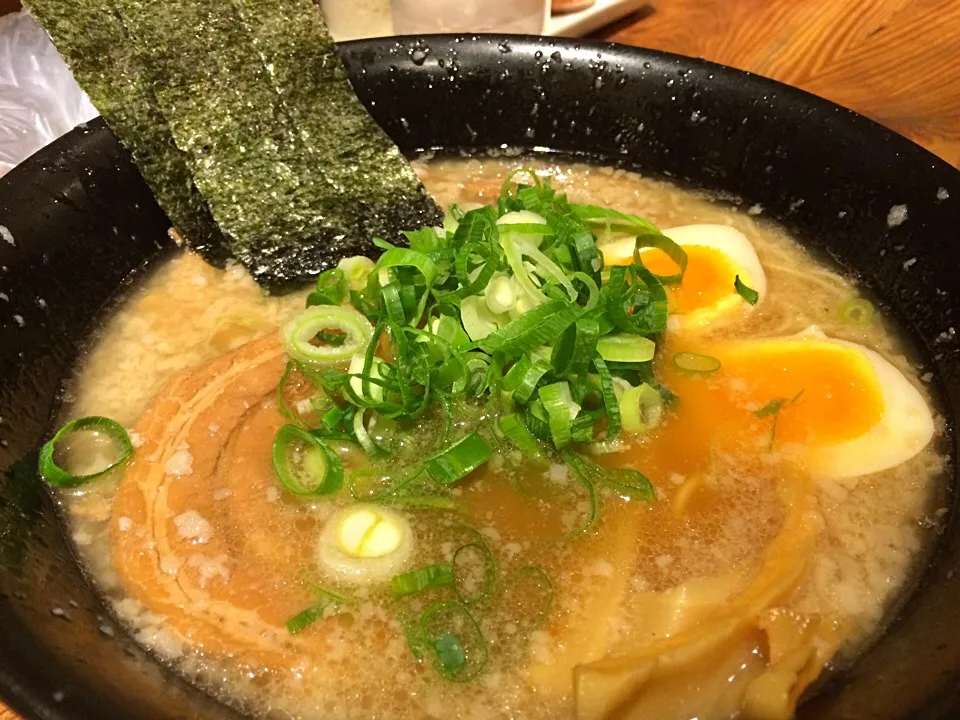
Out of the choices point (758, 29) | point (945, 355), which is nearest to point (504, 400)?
point (945, 355)

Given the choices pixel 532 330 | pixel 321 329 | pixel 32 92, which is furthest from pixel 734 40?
pixel 32 92

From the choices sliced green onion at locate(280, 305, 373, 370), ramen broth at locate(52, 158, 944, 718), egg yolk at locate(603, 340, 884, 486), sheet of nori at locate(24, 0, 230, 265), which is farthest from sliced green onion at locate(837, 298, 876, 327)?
sheet of nori at locate(24, 0, 230, 265)

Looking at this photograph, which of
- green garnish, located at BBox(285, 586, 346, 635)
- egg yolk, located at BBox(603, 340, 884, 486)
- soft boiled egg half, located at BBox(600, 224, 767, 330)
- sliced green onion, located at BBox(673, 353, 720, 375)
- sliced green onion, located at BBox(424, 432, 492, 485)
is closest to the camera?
green garnish, located at BBox(285, 586, 346, 635)

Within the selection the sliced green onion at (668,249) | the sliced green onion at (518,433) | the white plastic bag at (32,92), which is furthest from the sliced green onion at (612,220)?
the white plastic bag at (32,92)

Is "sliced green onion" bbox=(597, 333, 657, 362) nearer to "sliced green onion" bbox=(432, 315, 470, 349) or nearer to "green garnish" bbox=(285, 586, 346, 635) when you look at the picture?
"sliced green onion" bbox=(432, 315, 470, 349)

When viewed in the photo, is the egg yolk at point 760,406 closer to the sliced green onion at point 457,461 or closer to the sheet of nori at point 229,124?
the sliced green onion at point 457,461
